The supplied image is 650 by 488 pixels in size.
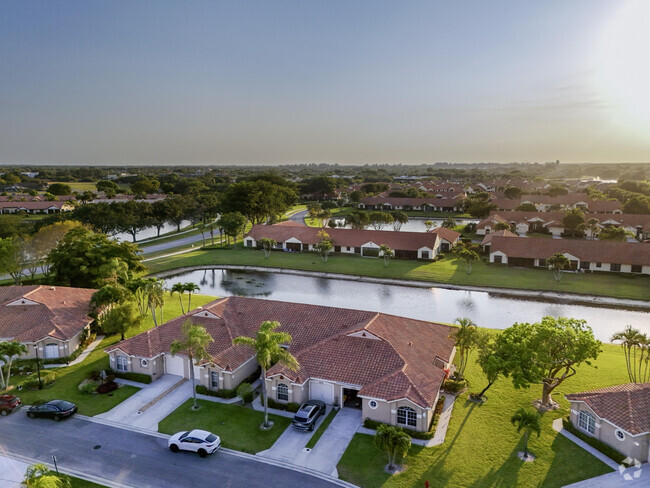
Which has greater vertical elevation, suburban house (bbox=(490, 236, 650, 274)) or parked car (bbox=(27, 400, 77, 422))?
suburban house (bbox=(490, 236, 650, 274))

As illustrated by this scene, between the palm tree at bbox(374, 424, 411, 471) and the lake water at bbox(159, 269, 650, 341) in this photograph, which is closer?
the palm tree at bbox(374, 424, 411, 471)

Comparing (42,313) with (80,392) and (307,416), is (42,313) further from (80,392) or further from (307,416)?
(307,416)

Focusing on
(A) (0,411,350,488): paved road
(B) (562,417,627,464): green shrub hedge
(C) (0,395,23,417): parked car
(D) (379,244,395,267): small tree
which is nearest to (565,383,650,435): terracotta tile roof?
(B) (562,417,627,464): green shrub hedge

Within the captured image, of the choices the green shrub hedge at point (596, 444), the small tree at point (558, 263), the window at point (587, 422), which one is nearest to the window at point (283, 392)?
the green shrub hedge at point (596, 444)

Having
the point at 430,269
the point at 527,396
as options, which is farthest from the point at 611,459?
the point at 430,269

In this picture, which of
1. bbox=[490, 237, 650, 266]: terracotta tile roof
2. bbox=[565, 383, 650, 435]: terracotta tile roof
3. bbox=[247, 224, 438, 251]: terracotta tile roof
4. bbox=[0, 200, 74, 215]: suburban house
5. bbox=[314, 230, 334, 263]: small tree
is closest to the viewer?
bbox=[565, 383, 650, 435]: terracotta tile roof

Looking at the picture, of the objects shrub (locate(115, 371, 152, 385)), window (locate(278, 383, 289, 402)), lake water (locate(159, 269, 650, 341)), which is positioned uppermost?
window (locate(278, 383, 289, 402))

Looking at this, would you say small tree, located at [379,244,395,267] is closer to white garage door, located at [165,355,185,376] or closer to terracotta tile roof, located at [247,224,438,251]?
terracotta tile roof, located at [247,224,438,251]
